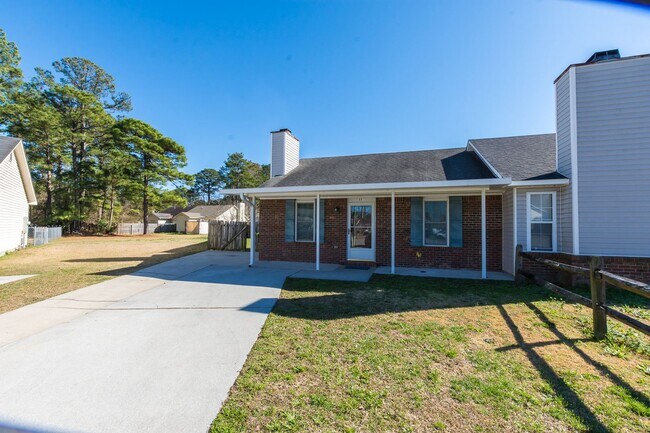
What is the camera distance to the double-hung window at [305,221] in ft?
33.2

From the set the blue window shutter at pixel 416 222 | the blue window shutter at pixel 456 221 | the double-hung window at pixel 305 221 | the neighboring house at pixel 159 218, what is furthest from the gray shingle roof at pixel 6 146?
the neighboring house at pixel 159 218

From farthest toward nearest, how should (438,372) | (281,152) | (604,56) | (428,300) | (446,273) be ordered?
(281,152) → (446,273) → (604,56) → (428,300) → (438,372)

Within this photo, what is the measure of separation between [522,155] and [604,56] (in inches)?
115

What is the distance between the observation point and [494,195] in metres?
8.68

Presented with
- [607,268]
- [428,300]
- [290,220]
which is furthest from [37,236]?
[607,268]

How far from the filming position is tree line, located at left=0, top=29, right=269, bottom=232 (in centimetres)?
2375

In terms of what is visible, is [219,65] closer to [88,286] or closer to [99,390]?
[88,286]

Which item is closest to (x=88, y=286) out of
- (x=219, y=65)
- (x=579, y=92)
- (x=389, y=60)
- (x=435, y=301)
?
(x=435, y=301)

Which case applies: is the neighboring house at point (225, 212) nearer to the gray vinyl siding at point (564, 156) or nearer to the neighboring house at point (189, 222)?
the neighboring house at point (189, 222)

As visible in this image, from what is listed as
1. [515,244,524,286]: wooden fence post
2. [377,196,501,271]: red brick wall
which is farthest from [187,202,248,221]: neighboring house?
[515,244,524,286]: wooden fence post

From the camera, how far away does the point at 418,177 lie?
8.93 m

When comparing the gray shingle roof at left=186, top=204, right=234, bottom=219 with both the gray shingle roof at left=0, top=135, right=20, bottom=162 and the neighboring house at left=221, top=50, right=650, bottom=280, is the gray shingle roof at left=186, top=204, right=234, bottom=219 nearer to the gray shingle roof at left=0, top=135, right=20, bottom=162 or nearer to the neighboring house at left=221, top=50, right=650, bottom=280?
the gray shingle roof at left=0, top=135, right=20, bottom=162

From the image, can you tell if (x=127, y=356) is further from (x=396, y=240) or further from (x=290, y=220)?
(x=396, y=240)

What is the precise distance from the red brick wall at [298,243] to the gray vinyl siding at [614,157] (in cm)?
641
